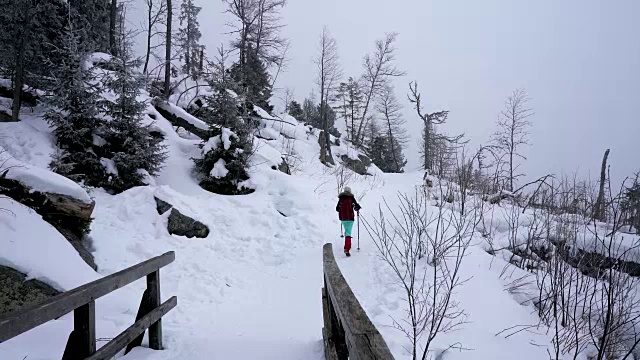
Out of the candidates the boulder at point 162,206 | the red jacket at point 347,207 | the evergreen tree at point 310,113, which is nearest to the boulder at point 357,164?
the evergreen tree at point 310,113

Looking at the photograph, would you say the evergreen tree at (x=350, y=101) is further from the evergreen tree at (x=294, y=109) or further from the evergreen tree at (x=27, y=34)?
the evergreen tree at (x=27, y=34)

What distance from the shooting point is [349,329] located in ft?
5.85

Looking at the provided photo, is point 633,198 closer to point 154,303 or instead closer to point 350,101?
point 154,303

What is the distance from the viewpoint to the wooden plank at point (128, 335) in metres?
2.58

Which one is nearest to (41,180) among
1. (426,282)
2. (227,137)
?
(227,137)

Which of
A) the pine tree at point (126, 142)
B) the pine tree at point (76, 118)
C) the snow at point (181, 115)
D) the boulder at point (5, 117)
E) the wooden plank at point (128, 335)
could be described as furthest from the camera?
the snow at point (181, 115)

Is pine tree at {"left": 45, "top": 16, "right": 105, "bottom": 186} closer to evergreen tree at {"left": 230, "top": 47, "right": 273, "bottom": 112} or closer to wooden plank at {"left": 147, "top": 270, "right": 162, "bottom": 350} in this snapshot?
wooden plank at {"left": 147, "top": 270, "right": 162, "bottom": 350}

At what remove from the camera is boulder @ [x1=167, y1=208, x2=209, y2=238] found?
27.3 feet

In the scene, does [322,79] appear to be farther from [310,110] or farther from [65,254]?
[65,254]

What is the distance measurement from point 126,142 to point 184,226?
334cm

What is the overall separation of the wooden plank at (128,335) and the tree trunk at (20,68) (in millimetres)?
11084

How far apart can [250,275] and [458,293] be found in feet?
14.6

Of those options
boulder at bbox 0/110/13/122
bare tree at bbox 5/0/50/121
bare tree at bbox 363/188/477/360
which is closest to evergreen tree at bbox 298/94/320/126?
bare tree at bbox 5/0/50/121

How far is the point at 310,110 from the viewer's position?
46.7 metres
